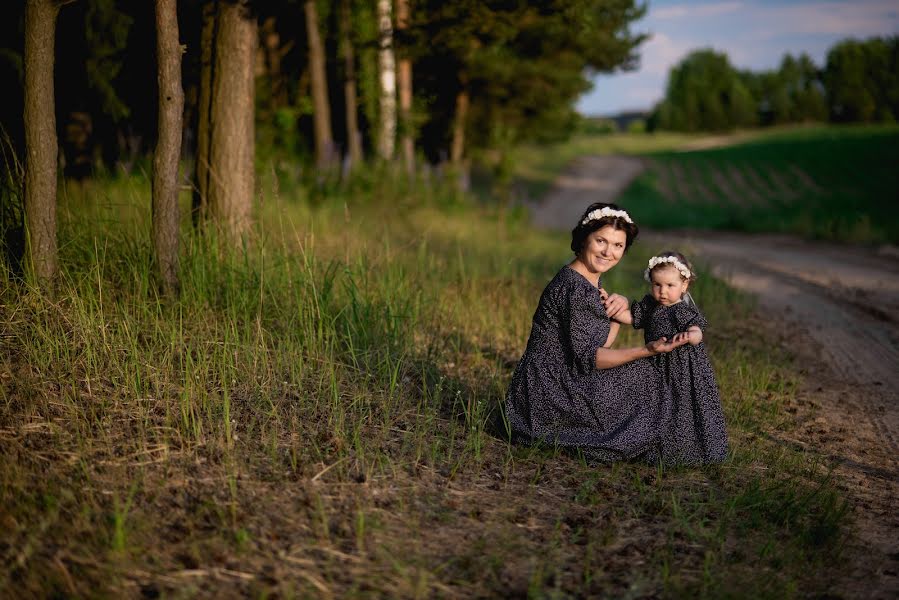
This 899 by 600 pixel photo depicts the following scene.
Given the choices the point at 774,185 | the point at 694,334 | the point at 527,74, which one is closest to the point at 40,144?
the point at 694,334

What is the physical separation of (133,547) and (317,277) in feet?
9.52

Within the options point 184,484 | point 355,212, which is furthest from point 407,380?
point 355,212

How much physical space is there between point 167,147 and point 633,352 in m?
3.37

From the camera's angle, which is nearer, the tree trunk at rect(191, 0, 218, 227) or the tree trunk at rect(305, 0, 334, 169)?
the tree trunk at rect(191, 0, 218, 227)

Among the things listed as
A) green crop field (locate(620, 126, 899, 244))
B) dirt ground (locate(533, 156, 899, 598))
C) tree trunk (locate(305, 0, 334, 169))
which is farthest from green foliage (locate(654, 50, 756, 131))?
tree trunk (locate(305, 0, 334, 169))

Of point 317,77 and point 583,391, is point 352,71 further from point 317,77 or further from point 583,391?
point 583,391

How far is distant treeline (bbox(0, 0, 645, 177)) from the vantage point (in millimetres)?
8805

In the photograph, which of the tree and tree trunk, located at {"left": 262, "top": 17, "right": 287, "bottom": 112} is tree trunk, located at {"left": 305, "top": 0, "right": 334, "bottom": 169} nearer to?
tree trunk, located at {"left": 262, "top": 17, "right": 287, "bottom": 112}

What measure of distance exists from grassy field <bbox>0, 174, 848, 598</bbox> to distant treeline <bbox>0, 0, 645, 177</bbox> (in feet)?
5.45

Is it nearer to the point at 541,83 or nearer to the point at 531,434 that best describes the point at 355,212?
the point at 531,434

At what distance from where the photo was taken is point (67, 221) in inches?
231

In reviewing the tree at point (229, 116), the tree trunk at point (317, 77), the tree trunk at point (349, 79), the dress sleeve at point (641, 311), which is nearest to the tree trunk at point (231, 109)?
the tree at point (229, 116)

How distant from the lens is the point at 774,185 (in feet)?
90.8

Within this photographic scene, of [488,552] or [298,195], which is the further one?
[298,195]
